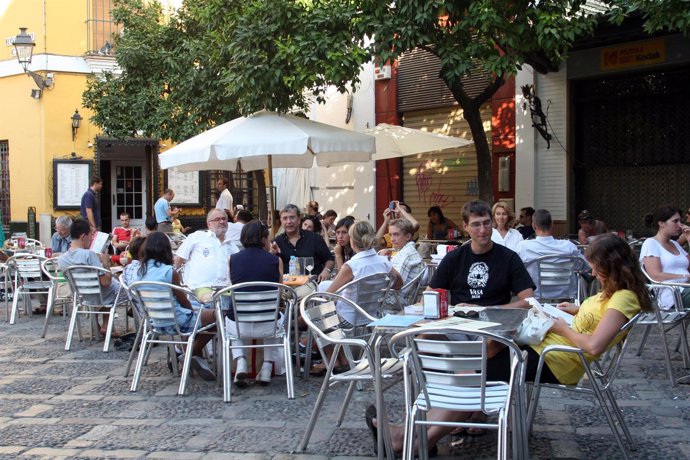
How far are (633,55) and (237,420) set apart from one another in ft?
30.8

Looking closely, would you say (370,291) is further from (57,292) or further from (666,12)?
(666,12)

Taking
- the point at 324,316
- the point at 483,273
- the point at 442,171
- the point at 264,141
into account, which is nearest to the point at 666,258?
the point at 483,273

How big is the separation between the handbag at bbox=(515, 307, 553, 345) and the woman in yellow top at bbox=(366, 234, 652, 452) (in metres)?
0.08

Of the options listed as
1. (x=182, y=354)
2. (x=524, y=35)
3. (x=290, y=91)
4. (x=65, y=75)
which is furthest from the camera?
(x=65, y=75)

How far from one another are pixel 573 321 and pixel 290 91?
7828mm

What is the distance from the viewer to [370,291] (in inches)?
255

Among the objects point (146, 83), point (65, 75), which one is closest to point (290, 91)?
point (146, 83)

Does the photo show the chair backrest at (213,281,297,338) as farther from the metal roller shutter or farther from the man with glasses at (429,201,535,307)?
the metal roller shutter

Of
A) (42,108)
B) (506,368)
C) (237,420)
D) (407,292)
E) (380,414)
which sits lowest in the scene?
(237,420)

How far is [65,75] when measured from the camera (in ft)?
69.3

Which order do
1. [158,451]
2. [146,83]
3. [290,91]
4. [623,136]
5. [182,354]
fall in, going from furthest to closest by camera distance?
1. [146,83]
2. [623,136]
3. [290,91]
4. [182,354]
5. [158,451]

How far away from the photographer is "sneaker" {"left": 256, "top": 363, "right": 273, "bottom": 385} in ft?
21.6

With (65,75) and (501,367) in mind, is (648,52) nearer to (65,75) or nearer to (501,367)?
(501,367)

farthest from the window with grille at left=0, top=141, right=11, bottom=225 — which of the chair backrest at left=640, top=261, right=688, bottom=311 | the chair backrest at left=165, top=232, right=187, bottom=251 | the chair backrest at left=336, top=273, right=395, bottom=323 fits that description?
the chair backrest at left=640, top=261, right=688, bottom=311
